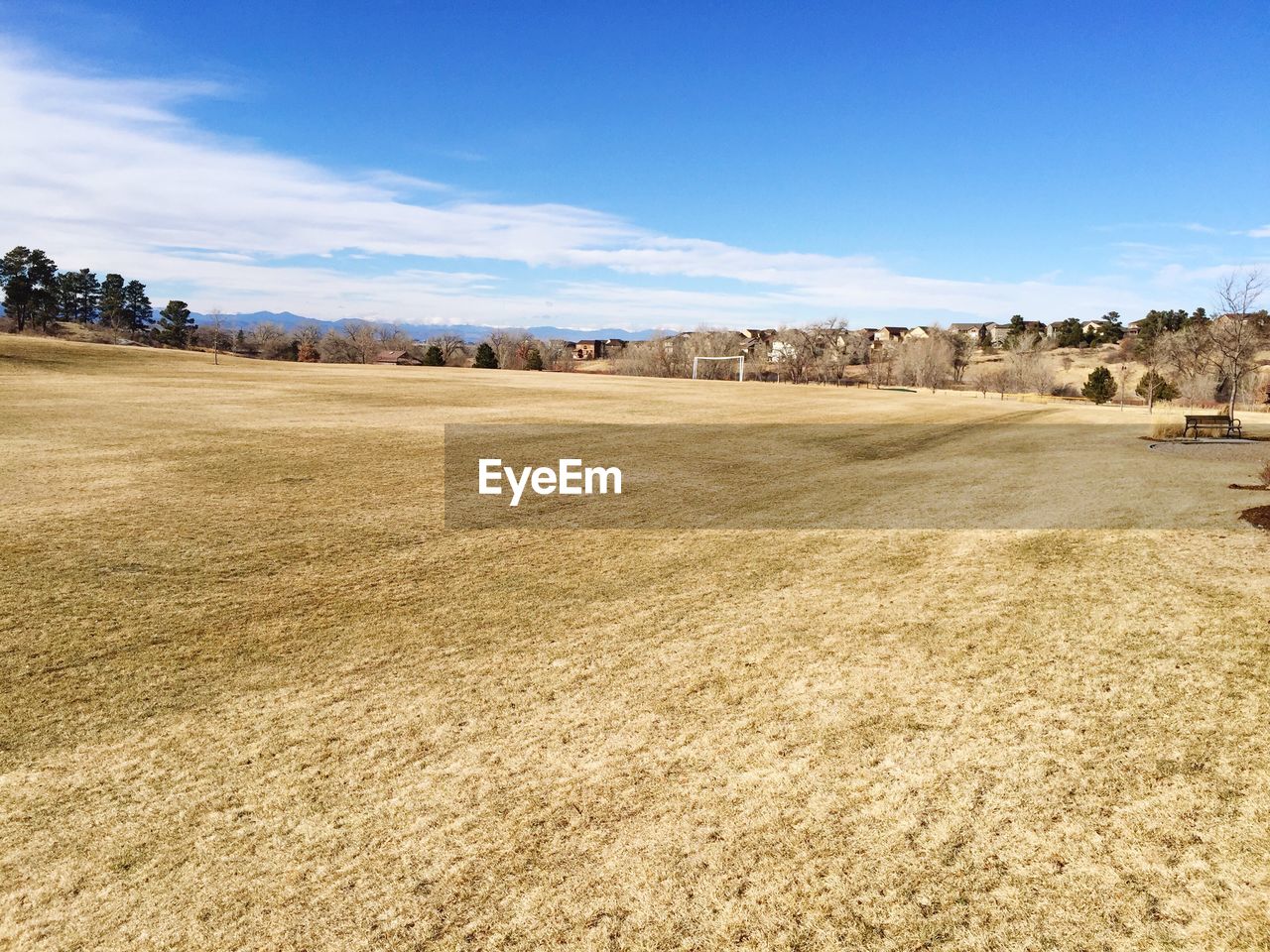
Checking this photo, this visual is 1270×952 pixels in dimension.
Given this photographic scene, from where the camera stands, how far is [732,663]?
34.0 feet

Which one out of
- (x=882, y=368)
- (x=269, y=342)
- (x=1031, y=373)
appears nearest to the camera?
(x=1031, y=373)

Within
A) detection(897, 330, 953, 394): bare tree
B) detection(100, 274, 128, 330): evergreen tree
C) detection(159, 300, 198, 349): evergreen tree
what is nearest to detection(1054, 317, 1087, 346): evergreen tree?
detection(897, 330, 953, 394): bare tree

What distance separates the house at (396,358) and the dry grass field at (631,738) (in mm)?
128562

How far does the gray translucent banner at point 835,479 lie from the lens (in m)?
17.8

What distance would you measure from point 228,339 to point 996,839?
181248 millimetres

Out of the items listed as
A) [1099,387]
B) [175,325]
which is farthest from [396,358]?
[1099,387]

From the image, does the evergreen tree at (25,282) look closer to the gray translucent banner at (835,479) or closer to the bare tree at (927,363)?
the gray translucent banner at (835,479)

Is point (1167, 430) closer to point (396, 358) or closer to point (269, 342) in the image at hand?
point (396, 358)

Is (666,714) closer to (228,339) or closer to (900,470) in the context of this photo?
(900,470)

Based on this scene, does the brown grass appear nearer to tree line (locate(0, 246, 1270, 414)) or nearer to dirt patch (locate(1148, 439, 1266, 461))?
dirt patch (locate(1148, 439, 1266, 461))

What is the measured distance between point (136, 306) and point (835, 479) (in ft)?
607

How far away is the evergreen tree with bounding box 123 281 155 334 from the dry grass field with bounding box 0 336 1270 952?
177 m

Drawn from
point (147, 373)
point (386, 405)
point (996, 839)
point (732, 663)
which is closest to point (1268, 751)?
point (996, 839)

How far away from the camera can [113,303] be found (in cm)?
15438
